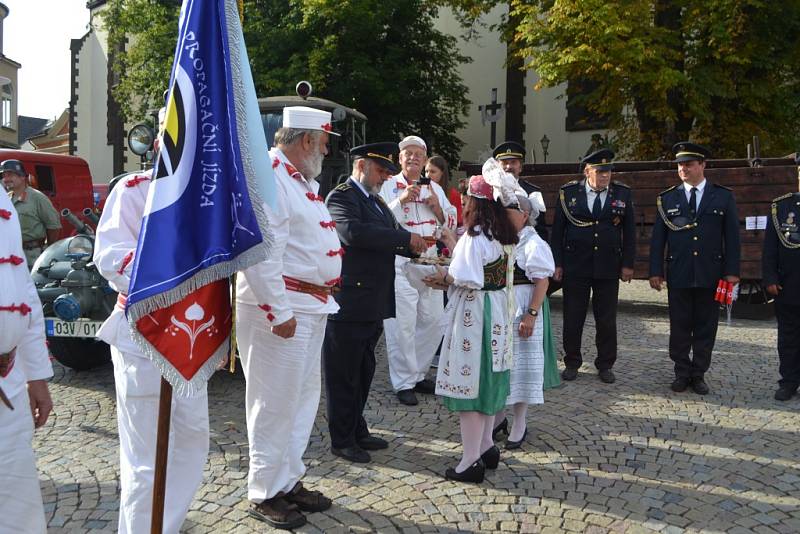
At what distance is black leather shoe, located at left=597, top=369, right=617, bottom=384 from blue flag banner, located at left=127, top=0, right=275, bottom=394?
14.1ft

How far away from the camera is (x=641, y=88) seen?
1497 centimetres

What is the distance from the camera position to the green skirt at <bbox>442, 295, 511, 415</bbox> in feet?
12.5

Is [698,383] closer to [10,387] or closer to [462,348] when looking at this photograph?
[462,348]

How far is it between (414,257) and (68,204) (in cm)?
881

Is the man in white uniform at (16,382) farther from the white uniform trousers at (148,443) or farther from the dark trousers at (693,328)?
the dark trousers at (693,328)

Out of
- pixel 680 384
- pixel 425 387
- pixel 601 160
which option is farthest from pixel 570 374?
pixel 601 160

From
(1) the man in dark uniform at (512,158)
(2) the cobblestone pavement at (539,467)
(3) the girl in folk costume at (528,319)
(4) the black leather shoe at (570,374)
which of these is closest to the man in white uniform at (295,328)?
(2) the cobblestone pavement at (539,467)

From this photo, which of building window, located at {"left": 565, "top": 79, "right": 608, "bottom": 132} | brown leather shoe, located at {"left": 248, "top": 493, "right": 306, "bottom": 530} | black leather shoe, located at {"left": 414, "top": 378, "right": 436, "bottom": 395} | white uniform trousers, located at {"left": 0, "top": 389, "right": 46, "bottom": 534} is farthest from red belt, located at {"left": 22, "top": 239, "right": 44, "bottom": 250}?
building window, located at {"left": 565, "top": 79, "right": 608, "bottom": 132}

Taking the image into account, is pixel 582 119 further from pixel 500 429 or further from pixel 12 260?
pixel 12 260

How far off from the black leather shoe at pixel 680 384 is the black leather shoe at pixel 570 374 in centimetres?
79

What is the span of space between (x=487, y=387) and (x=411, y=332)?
1828 mm

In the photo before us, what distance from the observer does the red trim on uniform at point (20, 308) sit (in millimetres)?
2238

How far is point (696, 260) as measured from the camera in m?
5.84

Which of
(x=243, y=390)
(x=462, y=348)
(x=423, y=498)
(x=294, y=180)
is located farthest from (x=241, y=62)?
(x=243, y=390)
